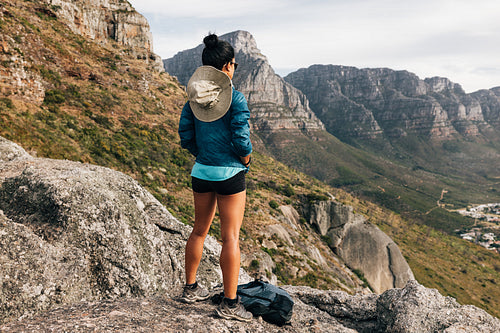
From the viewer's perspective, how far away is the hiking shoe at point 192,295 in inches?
152

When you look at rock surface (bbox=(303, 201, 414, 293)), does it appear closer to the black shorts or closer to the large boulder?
the large boulder

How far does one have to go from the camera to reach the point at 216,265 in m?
6.21

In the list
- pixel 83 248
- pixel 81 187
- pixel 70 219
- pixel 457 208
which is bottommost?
pixel 457 208

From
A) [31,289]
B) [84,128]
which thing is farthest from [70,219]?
[84,128]

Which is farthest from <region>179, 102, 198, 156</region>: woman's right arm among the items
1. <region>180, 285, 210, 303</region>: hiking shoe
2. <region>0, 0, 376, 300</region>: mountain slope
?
<region>0, 0, 376, 300</region>: mountain slope

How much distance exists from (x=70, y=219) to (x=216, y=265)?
343cm

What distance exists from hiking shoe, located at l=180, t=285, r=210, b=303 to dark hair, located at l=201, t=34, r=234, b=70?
3374mm

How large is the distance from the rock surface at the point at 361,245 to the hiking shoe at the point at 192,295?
146 feet

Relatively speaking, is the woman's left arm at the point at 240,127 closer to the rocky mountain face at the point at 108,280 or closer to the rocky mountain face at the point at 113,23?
the rocky mountain face at the point at 108,280

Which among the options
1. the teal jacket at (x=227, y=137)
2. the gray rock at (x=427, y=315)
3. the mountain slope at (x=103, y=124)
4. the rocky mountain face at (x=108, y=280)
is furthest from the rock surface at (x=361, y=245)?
the teal jacket at (x=227, y=137)

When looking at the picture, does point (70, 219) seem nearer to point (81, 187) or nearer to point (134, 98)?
point (81, 187)

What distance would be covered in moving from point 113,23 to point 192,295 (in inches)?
3448

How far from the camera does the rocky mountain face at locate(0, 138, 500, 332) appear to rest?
10.0 feet

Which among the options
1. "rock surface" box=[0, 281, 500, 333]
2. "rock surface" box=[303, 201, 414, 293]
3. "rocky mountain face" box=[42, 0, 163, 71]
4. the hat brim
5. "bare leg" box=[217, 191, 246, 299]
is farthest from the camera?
"rocky mountain face" box=[42, 0, 163, 71]
